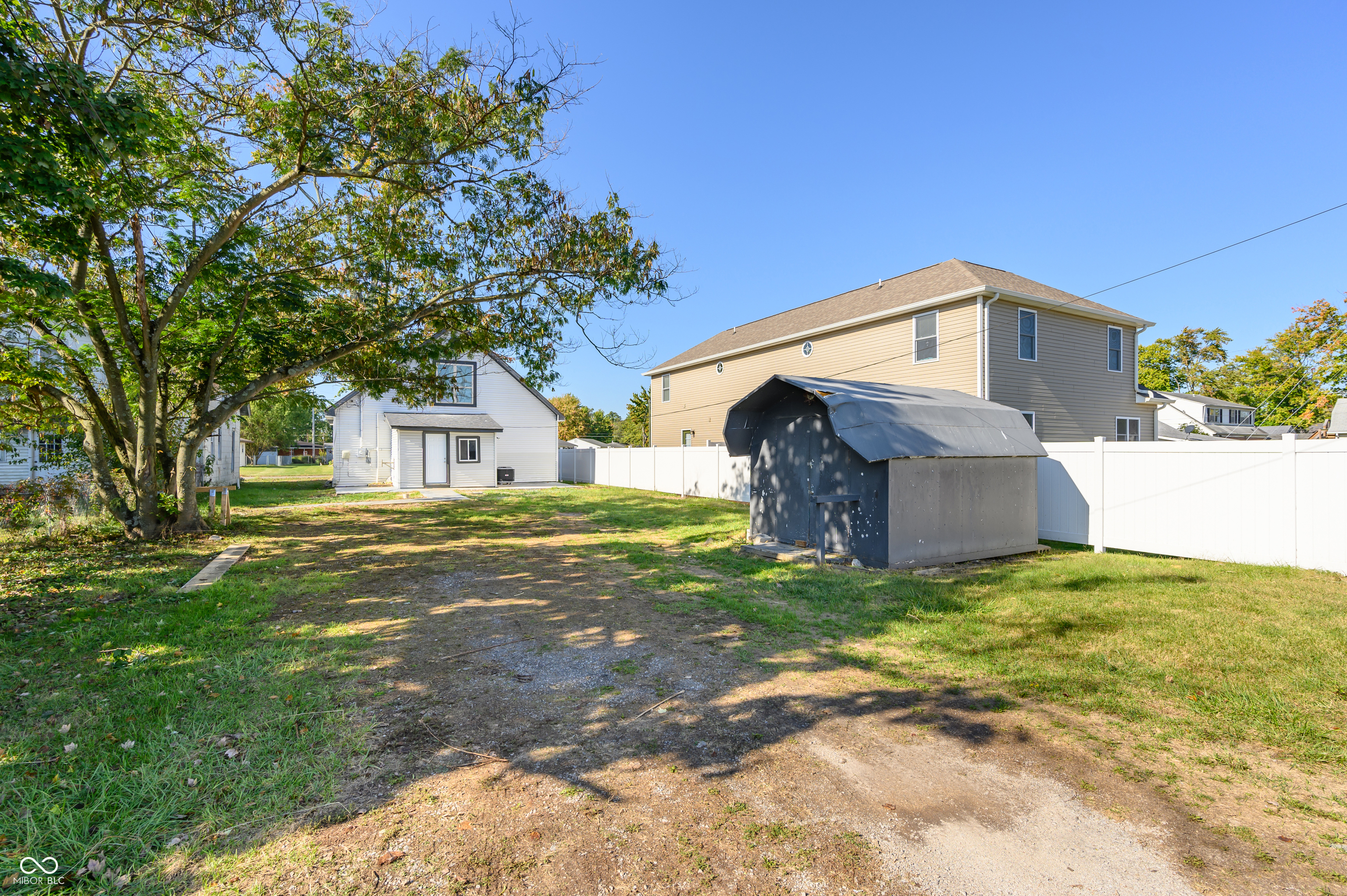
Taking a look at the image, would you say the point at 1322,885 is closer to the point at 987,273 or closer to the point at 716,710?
the point at 716,710

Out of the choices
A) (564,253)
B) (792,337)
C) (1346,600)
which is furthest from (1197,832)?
(792,337)

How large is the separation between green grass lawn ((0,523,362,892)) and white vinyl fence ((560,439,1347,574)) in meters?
10.9

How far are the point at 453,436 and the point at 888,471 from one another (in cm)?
2188

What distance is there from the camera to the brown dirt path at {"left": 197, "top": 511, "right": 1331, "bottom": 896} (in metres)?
2.50

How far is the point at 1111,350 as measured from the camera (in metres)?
18.0

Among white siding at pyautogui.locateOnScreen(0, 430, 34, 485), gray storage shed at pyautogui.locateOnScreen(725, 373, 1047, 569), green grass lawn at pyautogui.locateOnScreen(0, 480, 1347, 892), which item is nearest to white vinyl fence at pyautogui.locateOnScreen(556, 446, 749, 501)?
gray storage shed at pyautogui.locateOnScreen(725, 373, 1047, 569)

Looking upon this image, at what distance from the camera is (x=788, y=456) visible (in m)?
10.3

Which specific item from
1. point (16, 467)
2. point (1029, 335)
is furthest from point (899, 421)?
point (16, 467)

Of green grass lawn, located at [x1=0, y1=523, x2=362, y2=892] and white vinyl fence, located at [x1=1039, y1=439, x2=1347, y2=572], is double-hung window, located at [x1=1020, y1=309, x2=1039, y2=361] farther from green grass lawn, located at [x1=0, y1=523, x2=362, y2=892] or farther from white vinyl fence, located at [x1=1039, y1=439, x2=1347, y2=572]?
green grass lawn, located at [x1=0, y1=523, x2=362, y2=892]

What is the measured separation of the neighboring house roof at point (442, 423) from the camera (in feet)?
82.2

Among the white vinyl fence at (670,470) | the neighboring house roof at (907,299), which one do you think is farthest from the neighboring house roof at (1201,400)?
the white vinyl fence at (670,470)

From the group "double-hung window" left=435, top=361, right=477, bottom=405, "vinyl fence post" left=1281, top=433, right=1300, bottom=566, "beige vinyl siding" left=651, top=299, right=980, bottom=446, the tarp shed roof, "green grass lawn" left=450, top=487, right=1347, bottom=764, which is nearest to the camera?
"green grass lawn" left=450, top=487, right=1347, bottom=764

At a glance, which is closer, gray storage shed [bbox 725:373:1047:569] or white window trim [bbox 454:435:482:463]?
gray storage shed [bbox 725:373:1047:569]

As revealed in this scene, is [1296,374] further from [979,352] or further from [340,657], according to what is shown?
[340,657]
